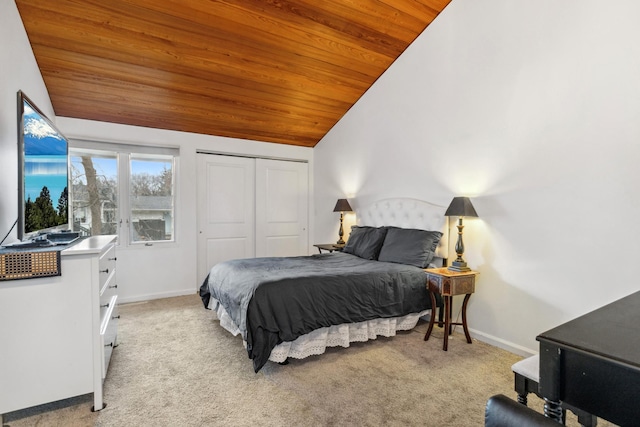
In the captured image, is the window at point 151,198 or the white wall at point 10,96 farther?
the window at point 151,198

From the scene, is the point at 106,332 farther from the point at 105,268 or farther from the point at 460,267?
the point at 460,267

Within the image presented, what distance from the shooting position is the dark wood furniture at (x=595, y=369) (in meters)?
0.80

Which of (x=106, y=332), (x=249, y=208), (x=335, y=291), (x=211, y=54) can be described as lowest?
(x=106, y=332)

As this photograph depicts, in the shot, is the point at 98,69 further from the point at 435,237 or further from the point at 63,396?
the point at 435,237

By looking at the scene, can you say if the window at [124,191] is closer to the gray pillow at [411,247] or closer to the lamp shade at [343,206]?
the lamp shade at [343,206]

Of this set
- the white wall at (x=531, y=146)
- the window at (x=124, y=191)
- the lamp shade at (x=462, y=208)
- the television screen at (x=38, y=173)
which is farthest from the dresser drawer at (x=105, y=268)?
the white wall at (x=531, y=146)

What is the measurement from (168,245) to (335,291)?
2800 millimetres

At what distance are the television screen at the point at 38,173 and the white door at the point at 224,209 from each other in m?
2.19

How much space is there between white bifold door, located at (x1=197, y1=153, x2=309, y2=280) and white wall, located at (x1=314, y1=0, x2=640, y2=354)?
2160 mm

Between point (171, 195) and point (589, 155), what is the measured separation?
4.50 metres

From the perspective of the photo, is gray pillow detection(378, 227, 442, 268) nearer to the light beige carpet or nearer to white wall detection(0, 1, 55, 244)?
the light beige carpet

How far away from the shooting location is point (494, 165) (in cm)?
297

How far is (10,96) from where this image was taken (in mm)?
2359

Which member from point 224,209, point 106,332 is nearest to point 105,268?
point 106,332
